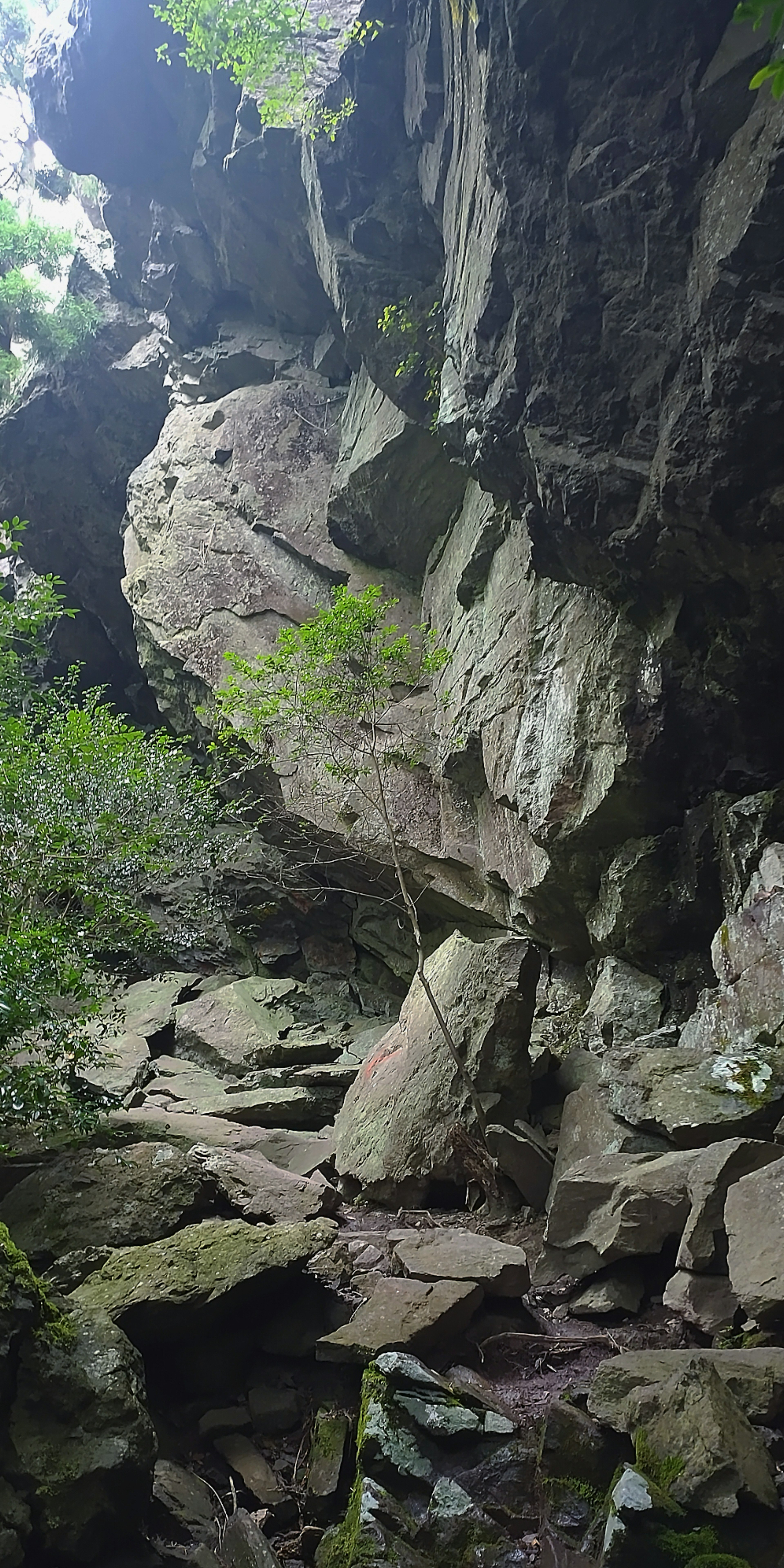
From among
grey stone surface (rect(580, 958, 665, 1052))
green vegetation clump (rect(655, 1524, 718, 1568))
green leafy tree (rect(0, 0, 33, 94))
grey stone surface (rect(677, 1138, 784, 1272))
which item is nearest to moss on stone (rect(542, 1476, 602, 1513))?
green vegetation clump (rect(655, 1524, 718, 1568))

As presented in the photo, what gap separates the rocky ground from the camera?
127 inches

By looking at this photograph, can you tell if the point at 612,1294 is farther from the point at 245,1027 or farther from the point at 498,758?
the point at 245,1027

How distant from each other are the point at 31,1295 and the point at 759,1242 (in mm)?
3402

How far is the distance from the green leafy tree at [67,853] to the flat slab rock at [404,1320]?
2.47 m

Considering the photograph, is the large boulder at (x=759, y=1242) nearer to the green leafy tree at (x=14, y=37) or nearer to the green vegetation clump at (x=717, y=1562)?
the green vegetation clump at (x=717, y=1562)

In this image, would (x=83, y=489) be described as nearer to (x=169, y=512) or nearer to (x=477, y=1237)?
(x=169, y=512)

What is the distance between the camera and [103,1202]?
17.4 feet

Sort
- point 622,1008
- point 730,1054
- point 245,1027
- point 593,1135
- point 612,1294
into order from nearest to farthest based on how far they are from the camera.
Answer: point 612,1294 < point 730,1054 < point 593,1135 < point 622,1008 < point 245,1027

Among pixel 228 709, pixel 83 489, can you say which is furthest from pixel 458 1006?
pixel 83 489

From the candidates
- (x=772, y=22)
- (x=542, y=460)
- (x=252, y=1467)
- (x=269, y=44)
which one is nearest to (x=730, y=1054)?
(x=252, y=1467)

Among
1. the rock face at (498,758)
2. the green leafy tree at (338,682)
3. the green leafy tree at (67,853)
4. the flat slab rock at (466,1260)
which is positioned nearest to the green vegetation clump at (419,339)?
the rock face at (498,758)

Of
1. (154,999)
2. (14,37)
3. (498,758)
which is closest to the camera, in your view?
(498,758)

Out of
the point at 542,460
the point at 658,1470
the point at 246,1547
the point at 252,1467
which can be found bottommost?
the point at 252,1467

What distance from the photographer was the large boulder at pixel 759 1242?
13.0ft
